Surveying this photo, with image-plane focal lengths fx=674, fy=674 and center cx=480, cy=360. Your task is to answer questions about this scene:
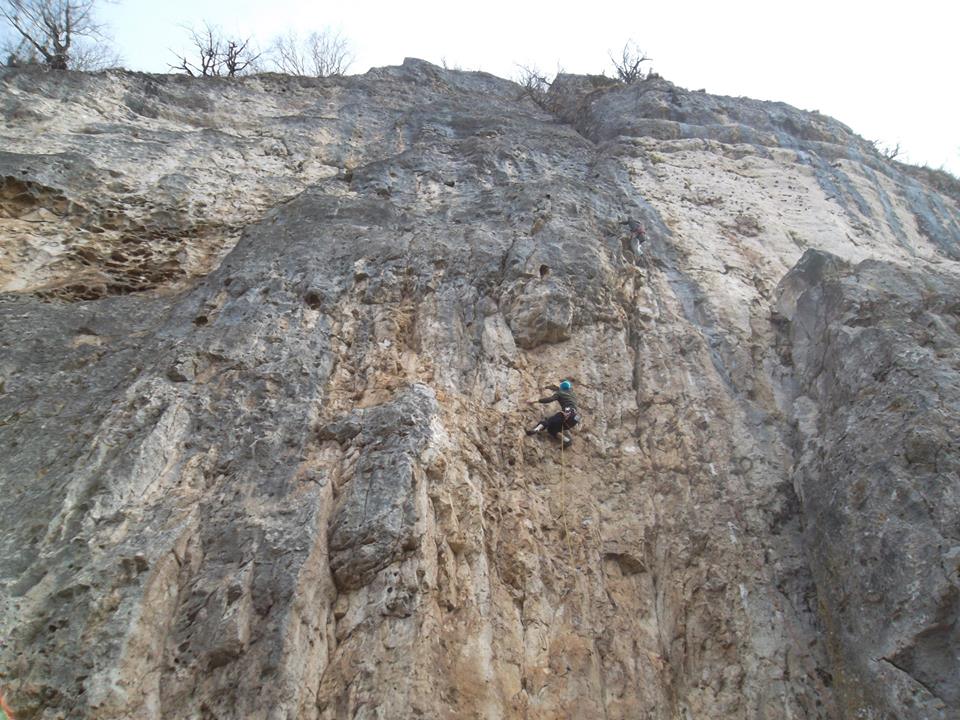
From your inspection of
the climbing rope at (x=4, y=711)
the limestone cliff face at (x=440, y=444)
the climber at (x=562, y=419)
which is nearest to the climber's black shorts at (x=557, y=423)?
the climber at (x=562, y=419)

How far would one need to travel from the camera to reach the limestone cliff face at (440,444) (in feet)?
16.9

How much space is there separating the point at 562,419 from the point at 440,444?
1577 millimetres

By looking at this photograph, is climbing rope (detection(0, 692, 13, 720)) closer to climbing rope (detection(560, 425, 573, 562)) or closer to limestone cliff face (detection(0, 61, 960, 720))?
limestone cliff face (detection(0, 61, 960, 720))

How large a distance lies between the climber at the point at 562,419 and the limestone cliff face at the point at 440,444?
0.55ft

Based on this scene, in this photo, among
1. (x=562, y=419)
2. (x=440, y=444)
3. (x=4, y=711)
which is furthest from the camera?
(x=562, y=419)

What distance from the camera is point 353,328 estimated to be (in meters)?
8.23

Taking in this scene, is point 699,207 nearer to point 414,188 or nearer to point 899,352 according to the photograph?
point 414,188

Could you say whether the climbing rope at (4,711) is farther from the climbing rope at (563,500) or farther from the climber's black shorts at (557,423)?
the climber's black shorts at (557,423)

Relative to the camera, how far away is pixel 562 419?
7.53 metres

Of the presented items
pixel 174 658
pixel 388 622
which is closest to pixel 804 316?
pixel 388 622

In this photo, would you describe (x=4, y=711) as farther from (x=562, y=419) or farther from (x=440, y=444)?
(x=562, y=419)

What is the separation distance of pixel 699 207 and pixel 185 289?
858 cm

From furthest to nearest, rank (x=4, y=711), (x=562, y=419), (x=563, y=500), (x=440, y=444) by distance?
(x=562, y=419) → (x=563, y=500) → (x=440, y=444) → (x=4, y=711)

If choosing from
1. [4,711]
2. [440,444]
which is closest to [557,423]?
[440,444]
